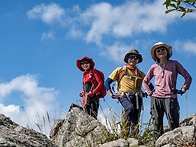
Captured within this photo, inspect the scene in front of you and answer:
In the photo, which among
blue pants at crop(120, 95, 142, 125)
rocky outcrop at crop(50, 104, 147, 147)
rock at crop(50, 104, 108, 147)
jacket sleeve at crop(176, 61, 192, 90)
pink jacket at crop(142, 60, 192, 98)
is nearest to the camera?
rocky outcrop at crop(50, 104, 147, 147)

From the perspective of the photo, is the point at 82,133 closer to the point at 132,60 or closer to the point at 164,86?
the point at 164,86

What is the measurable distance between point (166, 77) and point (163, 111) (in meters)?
0.75

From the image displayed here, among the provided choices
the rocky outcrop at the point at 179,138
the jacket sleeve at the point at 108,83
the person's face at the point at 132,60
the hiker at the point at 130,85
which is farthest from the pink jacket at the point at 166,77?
the rocky outcrop at the point at 179,138

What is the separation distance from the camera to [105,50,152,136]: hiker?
7134 mm

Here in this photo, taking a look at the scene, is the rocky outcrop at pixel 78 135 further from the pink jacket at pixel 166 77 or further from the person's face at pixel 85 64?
the person's face at pixel 85 64

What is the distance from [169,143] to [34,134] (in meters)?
2.03

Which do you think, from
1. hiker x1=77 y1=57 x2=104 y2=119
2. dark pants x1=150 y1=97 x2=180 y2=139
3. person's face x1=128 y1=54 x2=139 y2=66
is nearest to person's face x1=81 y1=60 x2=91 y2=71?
hiker x1=77 y1=57 x2=104 y2=119

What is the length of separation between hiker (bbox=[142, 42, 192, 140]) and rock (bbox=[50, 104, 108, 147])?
3.91 feet

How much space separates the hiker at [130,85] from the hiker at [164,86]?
0.39 meters

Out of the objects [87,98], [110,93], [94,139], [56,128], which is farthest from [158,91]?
[56,128]

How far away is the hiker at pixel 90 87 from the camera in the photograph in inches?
333

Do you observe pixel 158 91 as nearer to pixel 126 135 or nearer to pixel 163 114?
pixel 163 114

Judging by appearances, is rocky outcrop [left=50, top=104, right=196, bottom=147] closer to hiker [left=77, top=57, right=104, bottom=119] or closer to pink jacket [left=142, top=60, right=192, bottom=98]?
hiker [left=77, top=57, right=104, bottom=119]

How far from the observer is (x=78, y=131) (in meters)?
6.78
